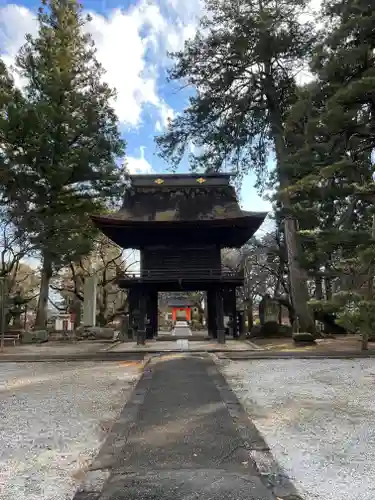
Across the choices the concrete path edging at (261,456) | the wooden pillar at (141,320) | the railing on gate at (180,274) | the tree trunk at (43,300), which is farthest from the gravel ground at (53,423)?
the tree trunk at (43,300)

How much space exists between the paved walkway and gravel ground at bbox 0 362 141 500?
0.85 ft

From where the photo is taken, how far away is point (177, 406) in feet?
17.5

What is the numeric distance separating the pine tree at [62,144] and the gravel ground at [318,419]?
40.3 ft

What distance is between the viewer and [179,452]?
3668mm

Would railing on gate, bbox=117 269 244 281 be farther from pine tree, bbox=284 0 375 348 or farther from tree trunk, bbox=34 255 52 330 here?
tree trunk, bbox=34 255 52 330

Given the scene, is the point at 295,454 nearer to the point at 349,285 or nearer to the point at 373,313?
the point at 373,313

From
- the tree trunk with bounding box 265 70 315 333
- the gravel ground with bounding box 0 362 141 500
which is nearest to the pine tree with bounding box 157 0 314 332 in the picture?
the tree trunk with bounding box 265 70 315 333

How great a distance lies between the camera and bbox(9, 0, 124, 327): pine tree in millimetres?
18094

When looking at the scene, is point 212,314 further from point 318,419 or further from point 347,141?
point 318,419

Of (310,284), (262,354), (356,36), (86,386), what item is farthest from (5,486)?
(310,284)

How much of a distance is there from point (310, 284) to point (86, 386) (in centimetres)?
2259

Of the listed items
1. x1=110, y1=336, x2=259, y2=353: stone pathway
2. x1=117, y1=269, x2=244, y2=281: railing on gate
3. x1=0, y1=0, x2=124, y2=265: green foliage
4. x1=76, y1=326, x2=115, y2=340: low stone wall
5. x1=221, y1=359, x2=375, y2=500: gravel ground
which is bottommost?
x1=221, y1=359, x2=375, y2=500: gravel ground

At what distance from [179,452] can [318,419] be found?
2.12 metres

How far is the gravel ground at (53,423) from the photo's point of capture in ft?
10.9
